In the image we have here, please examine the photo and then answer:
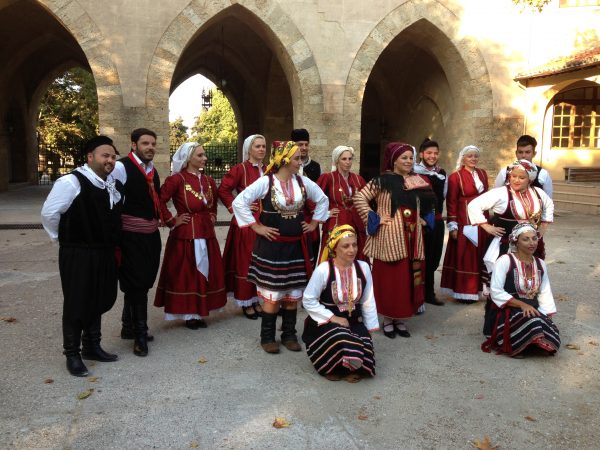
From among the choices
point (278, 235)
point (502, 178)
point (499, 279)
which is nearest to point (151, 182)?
point (278, 235)

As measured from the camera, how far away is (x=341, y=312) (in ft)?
12.9

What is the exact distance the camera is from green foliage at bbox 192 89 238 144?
1850 inches

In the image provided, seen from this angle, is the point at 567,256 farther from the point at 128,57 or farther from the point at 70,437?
the point at 128,57

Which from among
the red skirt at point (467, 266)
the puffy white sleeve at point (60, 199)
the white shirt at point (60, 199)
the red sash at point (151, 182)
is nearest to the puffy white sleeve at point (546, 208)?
the red skirt at point (467, 266)

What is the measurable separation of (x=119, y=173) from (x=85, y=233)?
61 centimetres

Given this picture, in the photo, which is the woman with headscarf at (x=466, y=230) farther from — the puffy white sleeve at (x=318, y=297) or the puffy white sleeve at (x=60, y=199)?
the puffy white sleeve at (x=60, y=199)

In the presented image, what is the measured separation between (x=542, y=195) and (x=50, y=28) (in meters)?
16.8

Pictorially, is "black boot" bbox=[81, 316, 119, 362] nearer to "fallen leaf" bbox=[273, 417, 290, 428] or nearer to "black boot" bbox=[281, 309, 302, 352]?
"black boot" bbox=[281, 309, 302, 352]

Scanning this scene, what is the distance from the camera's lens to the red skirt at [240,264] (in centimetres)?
530

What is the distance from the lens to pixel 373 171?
68.5 ft

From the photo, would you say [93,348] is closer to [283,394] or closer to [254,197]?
[283,394]

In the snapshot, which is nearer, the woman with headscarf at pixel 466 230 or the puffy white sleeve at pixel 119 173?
the puffy white sleeve at pixel 119 173

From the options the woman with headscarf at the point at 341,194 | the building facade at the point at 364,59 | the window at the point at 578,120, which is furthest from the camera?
the window at the point at 578,120

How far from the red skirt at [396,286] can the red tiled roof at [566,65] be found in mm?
10489
